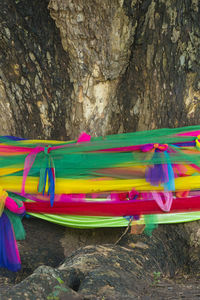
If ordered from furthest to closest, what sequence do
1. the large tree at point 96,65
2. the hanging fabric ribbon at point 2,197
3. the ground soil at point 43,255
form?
1. the large tree at point 96,65
2. the hanging fabric ribbon at point 2,197
3. the ground soil at point 43,255

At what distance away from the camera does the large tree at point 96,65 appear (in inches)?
117

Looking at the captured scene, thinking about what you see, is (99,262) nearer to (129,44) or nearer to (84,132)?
(84,132)

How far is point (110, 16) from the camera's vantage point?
295 cm

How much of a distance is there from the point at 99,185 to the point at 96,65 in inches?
33.1

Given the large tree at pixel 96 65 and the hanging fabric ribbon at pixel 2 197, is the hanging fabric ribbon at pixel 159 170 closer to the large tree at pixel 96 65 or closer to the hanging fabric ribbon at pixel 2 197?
the large tree at pixel 96 65

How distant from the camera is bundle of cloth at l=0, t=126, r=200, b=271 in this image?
2.72 m

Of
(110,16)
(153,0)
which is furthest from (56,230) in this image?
(153,0)

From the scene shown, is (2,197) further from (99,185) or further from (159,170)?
(159,170)

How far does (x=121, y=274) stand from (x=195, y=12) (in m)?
1.78

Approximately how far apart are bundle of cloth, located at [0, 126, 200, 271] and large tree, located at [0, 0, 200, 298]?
1.27 ft

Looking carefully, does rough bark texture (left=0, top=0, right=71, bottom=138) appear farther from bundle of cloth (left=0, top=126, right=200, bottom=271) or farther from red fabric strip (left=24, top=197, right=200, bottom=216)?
red fabric strip (left=24, top=197, right=200, bottom=216)

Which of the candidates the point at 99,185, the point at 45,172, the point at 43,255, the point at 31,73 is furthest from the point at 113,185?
the point at 31,73

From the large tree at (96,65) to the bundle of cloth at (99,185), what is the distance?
1.27ft

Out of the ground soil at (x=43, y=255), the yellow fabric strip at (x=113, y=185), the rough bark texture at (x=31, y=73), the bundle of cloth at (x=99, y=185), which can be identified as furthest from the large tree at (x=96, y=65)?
the ground soil at (x=43, y=255)
